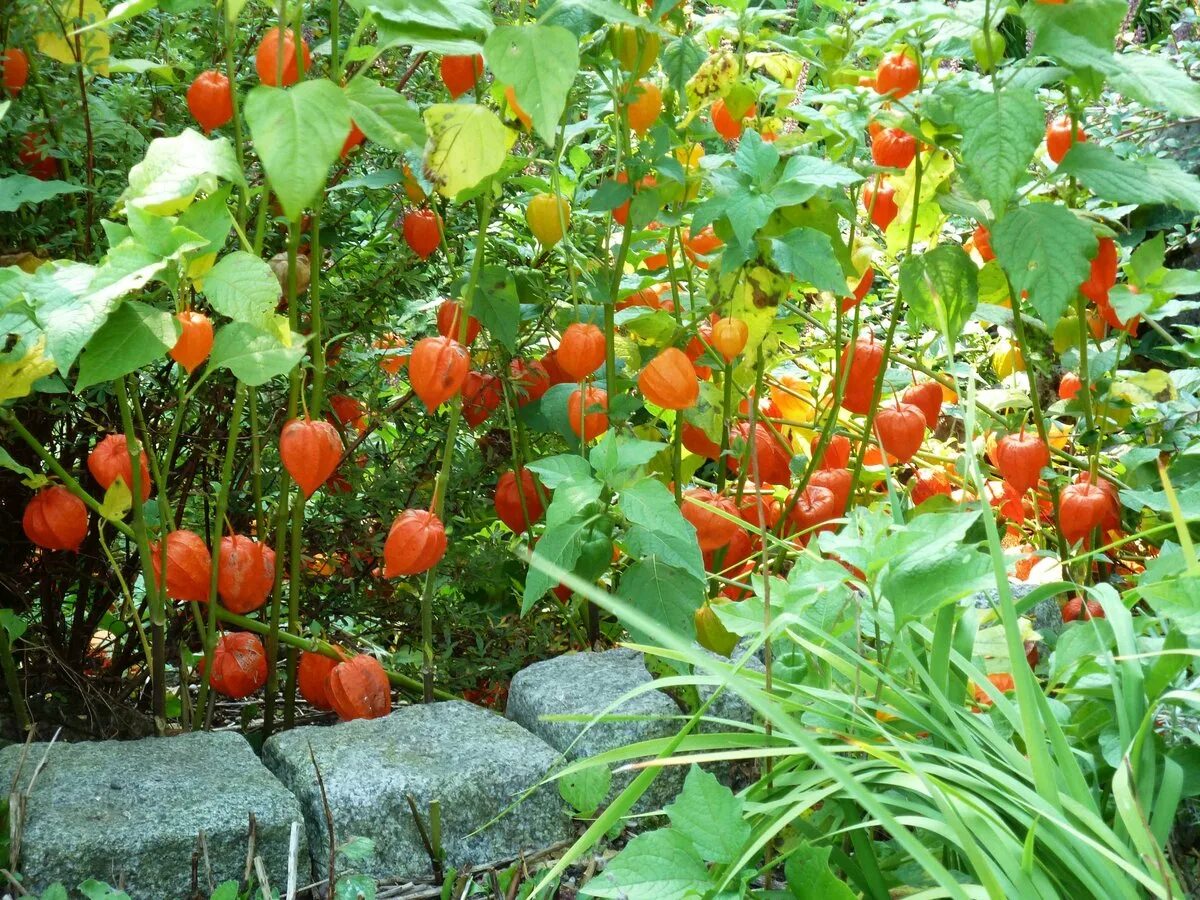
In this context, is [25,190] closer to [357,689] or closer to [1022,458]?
[357,689]

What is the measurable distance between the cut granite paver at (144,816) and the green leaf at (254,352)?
0.41 meters

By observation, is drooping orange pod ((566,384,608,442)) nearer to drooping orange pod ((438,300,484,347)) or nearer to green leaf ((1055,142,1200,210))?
drooping orange pod ((438,300,484,347))

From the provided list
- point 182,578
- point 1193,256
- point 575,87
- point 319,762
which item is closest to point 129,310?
point 182,578

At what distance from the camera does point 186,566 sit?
129 cm

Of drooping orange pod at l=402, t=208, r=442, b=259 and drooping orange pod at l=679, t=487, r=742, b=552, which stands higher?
drooping orange pod at l=402, t=208, r=442, b=259

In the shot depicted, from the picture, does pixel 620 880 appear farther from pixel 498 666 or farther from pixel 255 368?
pixel 498 666

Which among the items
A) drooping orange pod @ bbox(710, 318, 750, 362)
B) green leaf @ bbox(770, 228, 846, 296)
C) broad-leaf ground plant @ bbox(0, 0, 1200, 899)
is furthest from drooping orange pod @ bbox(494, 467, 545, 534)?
green leaf @ bbox(770, 228, 846, 296)

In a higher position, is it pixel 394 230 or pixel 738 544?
pixel 394 230

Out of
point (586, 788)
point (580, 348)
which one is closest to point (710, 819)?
point (586, 788)

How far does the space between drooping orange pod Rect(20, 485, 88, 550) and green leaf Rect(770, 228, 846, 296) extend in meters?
0.83

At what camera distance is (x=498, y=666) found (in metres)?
1.62

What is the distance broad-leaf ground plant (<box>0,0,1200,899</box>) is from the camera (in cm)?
97

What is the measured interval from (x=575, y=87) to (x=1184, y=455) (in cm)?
99

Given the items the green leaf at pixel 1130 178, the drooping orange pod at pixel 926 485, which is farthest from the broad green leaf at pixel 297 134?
the drooping orange pod at pixel 926 485
